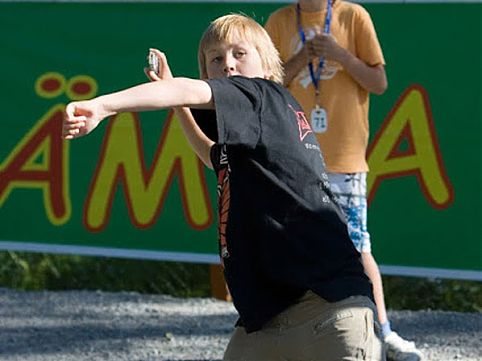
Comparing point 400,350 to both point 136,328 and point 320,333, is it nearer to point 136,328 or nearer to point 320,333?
point 136,328

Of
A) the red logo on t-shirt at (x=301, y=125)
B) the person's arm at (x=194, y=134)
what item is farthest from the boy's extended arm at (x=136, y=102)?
the person's arm at (x=194, y=134)

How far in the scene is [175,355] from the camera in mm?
5848

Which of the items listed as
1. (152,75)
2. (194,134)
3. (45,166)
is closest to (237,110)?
(152,75)

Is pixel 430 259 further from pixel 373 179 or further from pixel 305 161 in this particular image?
pixel 305 161

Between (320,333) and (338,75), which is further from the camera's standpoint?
(338,75)

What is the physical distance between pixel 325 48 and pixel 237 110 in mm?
2309

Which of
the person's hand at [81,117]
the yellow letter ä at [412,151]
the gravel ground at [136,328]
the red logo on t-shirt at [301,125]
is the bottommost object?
the gravel ground at [136,328]

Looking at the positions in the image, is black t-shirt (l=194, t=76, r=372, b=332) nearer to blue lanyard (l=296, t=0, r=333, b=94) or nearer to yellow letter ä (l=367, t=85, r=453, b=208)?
blue lanyard (l=296, t=0, r=333, b=94)

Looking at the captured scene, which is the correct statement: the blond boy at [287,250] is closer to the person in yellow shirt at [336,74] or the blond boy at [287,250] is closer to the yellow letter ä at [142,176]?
the person in yellow shirt at [336,74]

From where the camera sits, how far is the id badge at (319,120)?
5.69 metres

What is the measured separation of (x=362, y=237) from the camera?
5547 millimetres

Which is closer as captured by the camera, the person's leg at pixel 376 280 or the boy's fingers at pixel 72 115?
the boy's fingers at pixel 72 115

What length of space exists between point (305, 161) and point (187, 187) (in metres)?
3.42

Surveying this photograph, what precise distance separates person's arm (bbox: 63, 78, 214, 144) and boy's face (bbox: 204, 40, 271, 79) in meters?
0.38
